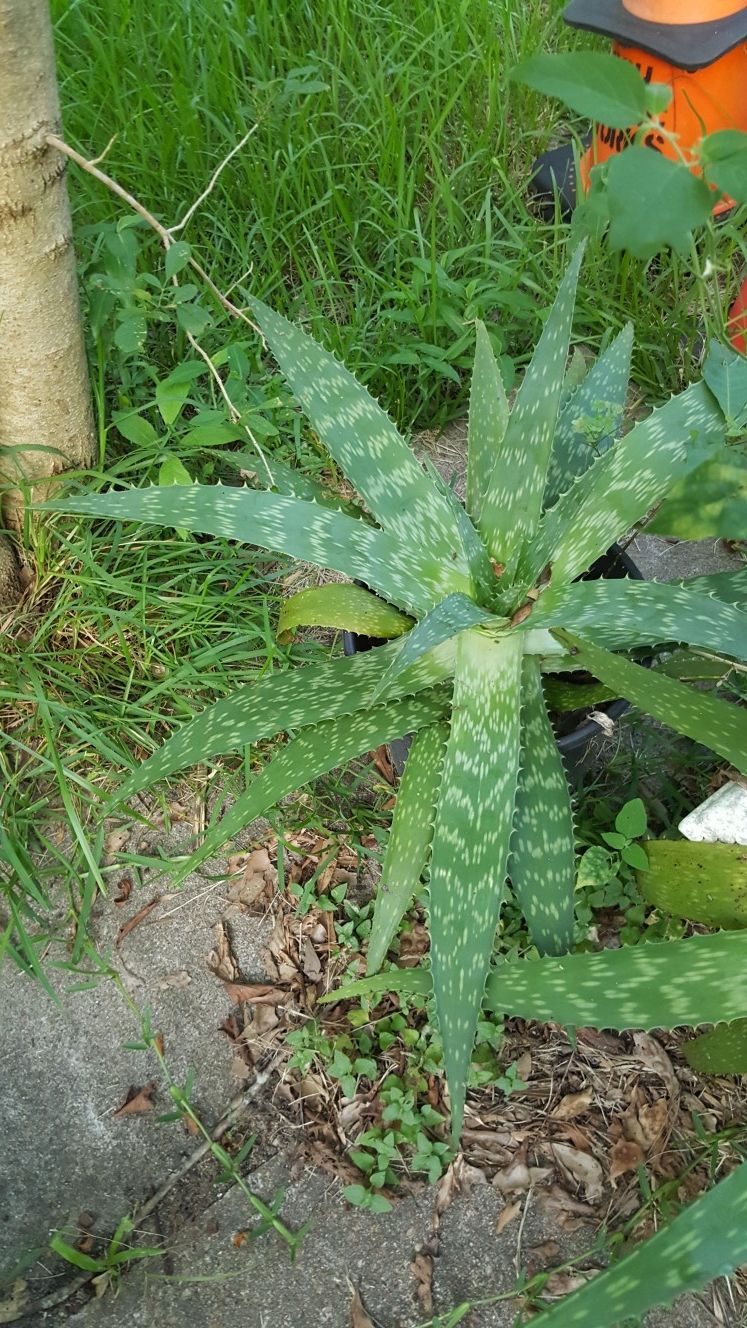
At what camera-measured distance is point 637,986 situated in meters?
1.07

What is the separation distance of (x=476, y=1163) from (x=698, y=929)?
0.46m

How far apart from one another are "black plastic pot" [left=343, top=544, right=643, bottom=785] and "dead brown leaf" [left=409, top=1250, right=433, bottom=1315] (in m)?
0.67

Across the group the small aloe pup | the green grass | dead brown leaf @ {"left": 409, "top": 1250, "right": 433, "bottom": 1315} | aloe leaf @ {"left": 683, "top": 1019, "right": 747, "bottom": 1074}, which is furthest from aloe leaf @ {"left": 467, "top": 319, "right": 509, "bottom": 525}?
dead brown leaf @ {"left": 409, "top": 1250, "right": 433, "bottom": 1315}

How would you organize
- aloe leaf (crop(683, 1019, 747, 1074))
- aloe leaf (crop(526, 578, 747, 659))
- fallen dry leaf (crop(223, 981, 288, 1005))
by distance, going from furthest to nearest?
fallen dry leaf (crop(223, 981, 288, 1005))
aloe leaf (crop(683, 1019, 747, 1074))
aloe leaf (crop(526, 578, 747, 659))

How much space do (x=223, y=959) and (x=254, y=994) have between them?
0.08m

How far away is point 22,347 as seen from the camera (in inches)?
59.0

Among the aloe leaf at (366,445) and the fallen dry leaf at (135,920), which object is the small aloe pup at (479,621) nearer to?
the aloe leaf at (366,445)

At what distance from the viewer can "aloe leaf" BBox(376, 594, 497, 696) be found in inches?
37.8

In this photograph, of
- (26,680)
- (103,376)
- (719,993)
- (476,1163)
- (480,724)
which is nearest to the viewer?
(719,993)

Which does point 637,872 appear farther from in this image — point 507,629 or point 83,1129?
point 83,1129

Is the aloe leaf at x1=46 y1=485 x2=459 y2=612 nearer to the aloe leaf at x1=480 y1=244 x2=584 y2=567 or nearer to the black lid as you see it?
the aloe leaf at x1=480 y1=244 x2=584 y2=567

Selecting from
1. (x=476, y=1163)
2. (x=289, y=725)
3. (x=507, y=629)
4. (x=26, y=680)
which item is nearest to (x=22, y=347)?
(x=26, y=680)

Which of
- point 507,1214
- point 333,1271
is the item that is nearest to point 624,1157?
point 507,1214

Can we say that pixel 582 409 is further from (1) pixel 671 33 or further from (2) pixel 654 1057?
(1) pixel 671 33
